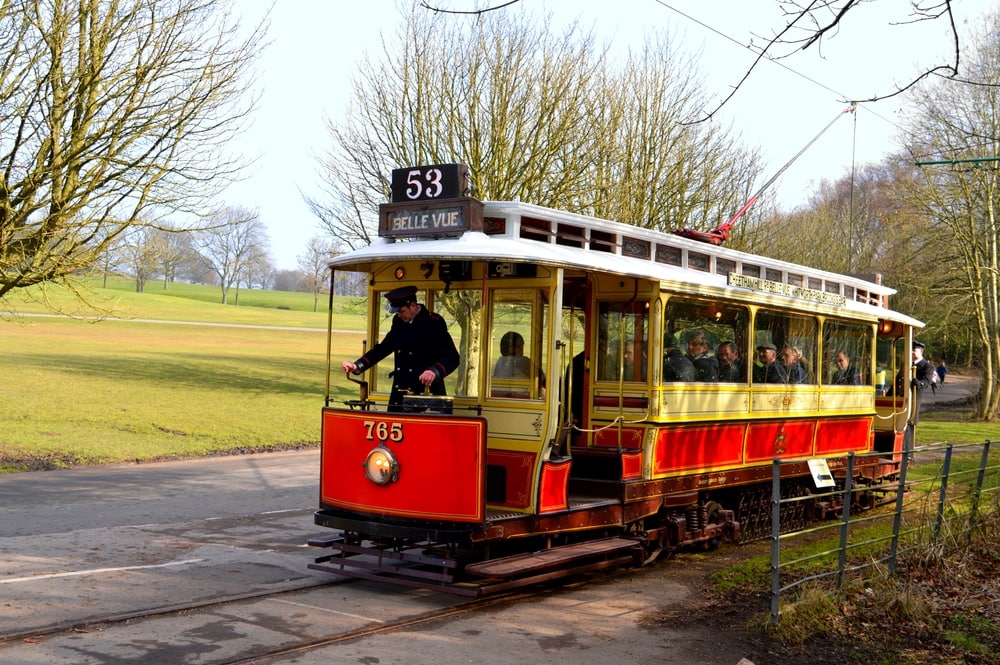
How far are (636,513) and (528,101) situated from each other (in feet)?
50.9

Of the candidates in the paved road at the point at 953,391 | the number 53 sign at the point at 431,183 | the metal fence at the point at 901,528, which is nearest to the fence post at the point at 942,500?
the metal fence at the point at 901,528

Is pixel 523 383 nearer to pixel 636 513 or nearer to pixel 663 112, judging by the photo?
pixel 636 513

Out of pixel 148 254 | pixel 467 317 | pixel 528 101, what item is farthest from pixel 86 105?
pixel 528 101

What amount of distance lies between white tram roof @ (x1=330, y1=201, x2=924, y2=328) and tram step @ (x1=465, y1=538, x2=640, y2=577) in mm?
2438

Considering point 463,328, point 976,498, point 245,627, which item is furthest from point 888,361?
point 245,627

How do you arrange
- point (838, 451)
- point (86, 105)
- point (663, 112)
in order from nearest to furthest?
1. point (838, 451)
2. point (86, 105)
3. point (663, 112)

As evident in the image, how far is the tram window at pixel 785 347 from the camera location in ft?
38.8

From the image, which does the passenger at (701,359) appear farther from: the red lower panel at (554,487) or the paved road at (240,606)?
the red lower panel at (554,487)

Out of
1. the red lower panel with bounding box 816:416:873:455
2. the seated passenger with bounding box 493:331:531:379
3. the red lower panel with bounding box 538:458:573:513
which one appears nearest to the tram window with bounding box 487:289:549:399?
the seated passenger with bounding box 493:331:531:379

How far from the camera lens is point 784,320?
40.5 feet

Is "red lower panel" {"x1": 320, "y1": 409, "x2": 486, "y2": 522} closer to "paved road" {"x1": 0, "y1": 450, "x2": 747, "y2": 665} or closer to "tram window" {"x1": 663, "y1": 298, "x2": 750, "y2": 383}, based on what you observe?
"paved road" {"x1": 0, "y1": 450, "x2": 747, "y2": 665}

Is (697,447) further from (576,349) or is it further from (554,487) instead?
(554,487)

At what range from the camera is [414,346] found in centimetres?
905

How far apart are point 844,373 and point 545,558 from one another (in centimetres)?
704
